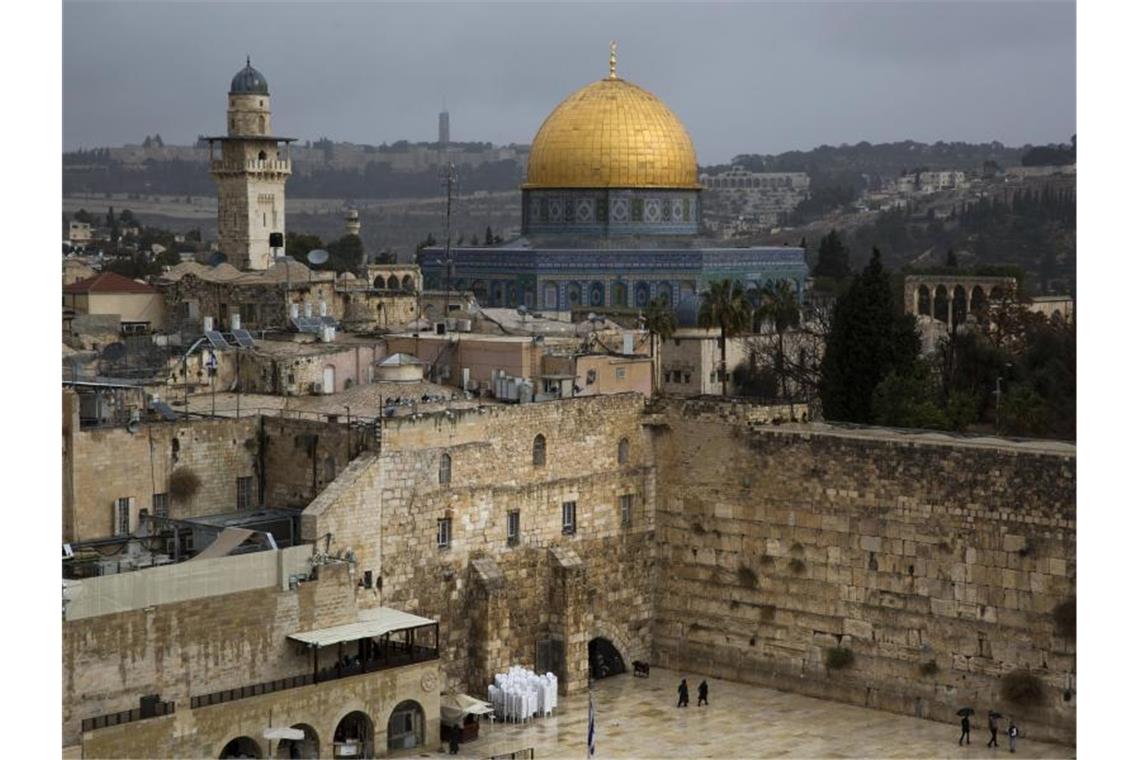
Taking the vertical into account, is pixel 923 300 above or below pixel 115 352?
above

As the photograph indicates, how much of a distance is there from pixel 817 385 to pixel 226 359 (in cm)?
1414

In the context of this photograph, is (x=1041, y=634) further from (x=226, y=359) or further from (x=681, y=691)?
(x=226, y=359)

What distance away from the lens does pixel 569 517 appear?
93.2ft

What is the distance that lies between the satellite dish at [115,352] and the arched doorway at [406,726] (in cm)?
972

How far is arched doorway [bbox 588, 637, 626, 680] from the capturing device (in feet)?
94.5

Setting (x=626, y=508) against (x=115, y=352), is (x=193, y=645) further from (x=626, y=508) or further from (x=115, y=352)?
(x=115, y=352)

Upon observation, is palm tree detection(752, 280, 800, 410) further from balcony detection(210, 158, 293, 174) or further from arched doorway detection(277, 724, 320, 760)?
arched doorway detection(277, 724, 320, 760)

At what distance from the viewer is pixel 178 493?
26.6 meters

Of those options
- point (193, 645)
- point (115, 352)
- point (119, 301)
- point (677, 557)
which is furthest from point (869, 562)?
point (119, 301)

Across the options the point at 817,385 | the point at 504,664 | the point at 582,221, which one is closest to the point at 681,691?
the point at 504,664

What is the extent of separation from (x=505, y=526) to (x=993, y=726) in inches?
252

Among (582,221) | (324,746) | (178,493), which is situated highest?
(582,221)

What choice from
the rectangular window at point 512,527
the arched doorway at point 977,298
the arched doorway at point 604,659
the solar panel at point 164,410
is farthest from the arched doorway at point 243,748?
the arched doorway at point 977,298

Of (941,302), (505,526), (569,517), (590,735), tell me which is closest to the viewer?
(590,735)
